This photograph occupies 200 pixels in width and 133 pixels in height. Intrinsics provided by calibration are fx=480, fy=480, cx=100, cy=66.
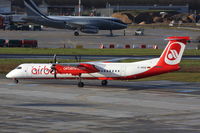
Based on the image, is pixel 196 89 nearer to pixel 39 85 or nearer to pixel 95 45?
pixel 39 85

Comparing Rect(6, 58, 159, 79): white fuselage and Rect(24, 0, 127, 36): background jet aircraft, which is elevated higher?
Rect(24, 0, 127, 36): background jet aircraft

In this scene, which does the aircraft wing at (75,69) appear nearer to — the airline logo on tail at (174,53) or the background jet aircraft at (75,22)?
the airline logo on tail at (174,53)

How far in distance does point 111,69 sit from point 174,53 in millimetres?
6955

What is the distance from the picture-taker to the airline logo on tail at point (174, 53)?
4891 centimetres

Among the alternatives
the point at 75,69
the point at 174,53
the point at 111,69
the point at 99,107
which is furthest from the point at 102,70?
the point at 99,107

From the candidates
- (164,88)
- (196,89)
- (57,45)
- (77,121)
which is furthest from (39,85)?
(57,45)

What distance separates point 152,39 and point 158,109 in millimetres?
88045

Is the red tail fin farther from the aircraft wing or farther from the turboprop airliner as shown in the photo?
the aircraft wing

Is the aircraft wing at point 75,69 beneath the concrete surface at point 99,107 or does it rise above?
above

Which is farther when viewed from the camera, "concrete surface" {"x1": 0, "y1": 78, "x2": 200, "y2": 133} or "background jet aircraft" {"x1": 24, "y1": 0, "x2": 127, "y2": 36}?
"background jet aircraft" {"x1": 24, "y1": 0, "x2": 127, "y2": 36}

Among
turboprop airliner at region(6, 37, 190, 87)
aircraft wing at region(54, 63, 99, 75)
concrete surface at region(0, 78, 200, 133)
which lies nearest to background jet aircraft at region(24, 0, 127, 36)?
concrete surface at region(0, 78, 200, 133)

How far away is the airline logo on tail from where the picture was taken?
48.9m

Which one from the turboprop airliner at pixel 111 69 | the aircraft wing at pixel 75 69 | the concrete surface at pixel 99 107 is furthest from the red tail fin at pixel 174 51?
the aircraft wing at pixel 75 69

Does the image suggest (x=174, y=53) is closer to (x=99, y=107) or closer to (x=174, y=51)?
(x=174, y=51)
